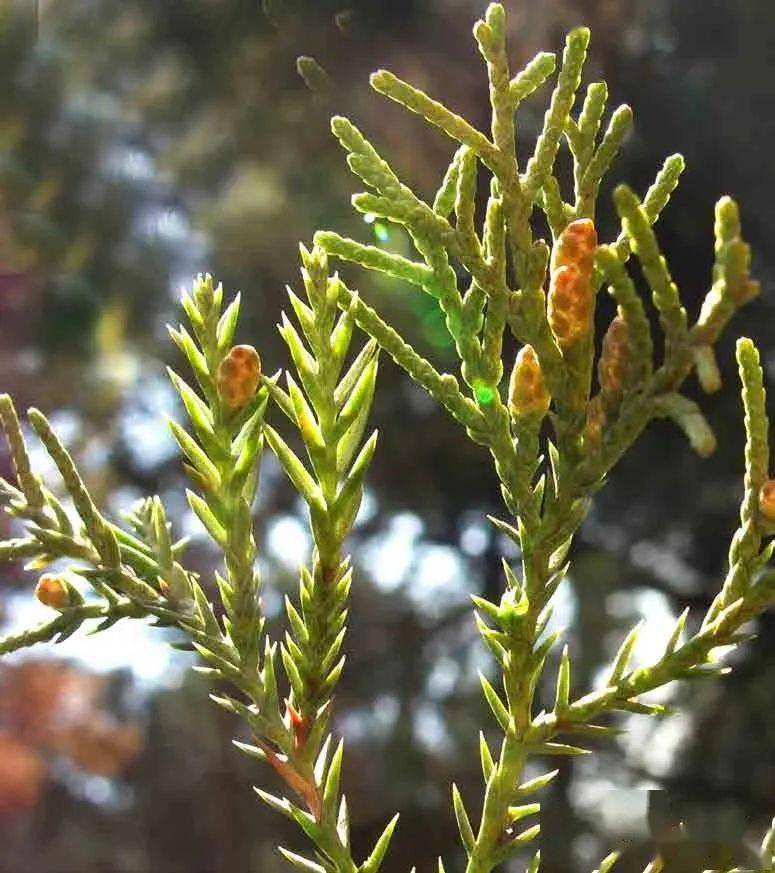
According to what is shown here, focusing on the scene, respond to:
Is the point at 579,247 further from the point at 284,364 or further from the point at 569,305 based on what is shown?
the point at 284,364

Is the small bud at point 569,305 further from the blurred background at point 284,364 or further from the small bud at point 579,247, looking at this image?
the blurred background at point 284,364

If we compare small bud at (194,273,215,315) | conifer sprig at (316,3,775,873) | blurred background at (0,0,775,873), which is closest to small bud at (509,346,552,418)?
conifer sprig at (316,3,775,873)

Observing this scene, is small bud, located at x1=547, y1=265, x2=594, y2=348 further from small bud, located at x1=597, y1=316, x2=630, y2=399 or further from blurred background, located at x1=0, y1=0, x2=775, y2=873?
blurred background, located at x1=0, y1=0, x2=775, y2=873

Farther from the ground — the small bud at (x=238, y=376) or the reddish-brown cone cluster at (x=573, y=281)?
the reddish-brown cone cluster at (x=573, y=281)

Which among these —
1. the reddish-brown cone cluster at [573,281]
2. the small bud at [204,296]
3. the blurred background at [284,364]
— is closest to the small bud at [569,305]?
the reddish-brown cone cluster at [573,281]

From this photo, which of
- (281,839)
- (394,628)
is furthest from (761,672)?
(281,839)

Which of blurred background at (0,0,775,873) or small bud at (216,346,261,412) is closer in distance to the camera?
small bud at (216,346,261,412)
